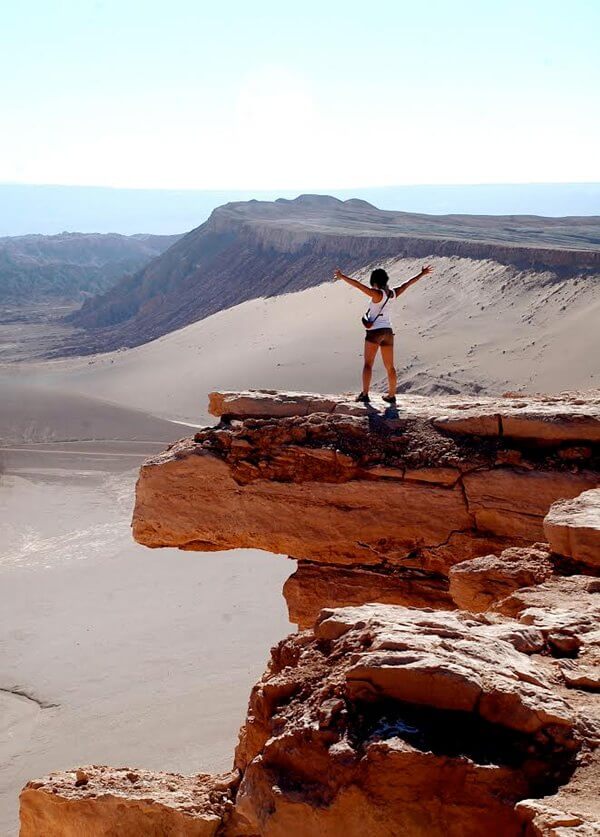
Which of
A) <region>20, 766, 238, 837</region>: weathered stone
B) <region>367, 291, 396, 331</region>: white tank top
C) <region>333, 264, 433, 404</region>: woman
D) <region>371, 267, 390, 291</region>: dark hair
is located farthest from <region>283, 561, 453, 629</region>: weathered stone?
<region>20, 766, 238, 837</region>: weathered stone

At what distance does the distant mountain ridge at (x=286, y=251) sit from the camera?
28750mm

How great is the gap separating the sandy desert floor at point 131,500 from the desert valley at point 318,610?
0.05 m

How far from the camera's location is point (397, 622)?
3074 mm

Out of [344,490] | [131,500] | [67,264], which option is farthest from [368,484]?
[67,264]

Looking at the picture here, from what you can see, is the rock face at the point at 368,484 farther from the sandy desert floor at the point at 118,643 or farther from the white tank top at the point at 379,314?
the sandy desert floor at the point at 118,643

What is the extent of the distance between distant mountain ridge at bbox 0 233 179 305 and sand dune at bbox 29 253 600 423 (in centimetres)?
2443

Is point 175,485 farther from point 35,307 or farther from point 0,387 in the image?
point 35,307

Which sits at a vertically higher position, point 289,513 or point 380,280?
point 380,280

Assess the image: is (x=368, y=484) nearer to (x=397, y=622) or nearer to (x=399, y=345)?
(x=397, y=622)

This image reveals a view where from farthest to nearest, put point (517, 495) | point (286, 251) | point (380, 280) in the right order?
point (286, 251)
point (380, 280)
point (517, 495)

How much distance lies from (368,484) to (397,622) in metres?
2.72

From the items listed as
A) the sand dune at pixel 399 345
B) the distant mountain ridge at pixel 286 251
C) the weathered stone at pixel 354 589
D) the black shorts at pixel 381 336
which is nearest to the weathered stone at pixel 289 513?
the weathered stone at pixel 354 589

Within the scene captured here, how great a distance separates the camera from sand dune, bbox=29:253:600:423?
21953 millimetres

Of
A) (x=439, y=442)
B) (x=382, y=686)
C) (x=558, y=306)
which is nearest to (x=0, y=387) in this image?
(x=558, y=306)
